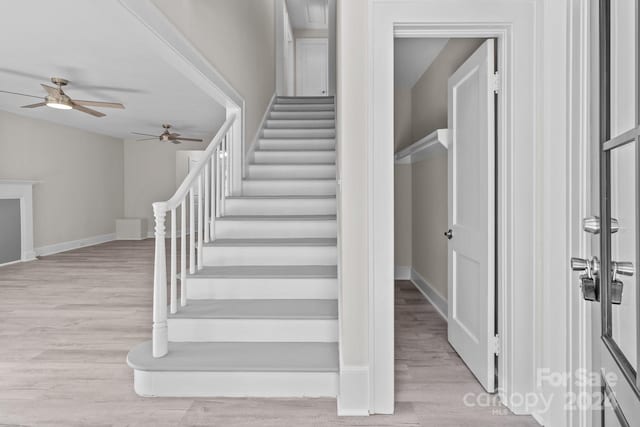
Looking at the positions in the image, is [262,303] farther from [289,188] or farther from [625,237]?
[625,237]

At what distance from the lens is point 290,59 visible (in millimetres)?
7762

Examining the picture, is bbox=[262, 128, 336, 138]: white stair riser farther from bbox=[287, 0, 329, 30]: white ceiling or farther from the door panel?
the door panel

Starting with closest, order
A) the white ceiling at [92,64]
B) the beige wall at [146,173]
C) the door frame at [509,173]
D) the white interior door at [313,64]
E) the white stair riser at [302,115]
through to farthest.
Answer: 1. the door frame at [509,173]
2. the white ceiling at [92,64]
3. the white stair riser at [302,115]
4. the white interior door at [313,64]
5. the beige wall at [146,173]

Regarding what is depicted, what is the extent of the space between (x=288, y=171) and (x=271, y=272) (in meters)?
1.76

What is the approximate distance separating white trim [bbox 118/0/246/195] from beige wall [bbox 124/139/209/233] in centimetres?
513

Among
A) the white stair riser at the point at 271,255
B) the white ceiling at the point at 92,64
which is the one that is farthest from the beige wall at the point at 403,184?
the white ceiling at the point at 92,64

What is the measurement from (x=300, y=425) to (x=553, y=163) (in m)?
1.67

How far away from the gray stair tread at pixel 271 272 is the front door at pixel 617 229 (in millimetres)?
1844

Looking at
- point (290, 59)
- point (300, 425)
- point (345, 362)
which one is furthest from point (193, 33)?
point (290, 59)

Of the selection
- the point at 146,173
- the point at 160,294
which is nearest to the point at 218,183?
the point at 160,294

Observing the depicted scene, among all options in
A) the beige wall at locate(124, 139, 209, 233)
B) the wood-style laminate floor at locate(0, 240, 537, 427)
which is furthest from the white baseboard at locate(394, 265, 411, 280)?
the beige wall at locate(124, 139, 209, 233)

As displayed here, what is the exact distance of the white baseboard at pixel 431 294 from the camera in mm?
3252

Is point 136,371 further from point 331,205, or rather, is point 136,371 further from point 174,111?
point 174,111

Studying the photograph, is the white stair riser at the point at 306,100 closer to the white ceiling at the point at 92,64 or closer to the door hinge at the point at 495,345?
the white ceiling at the point at 92,64
